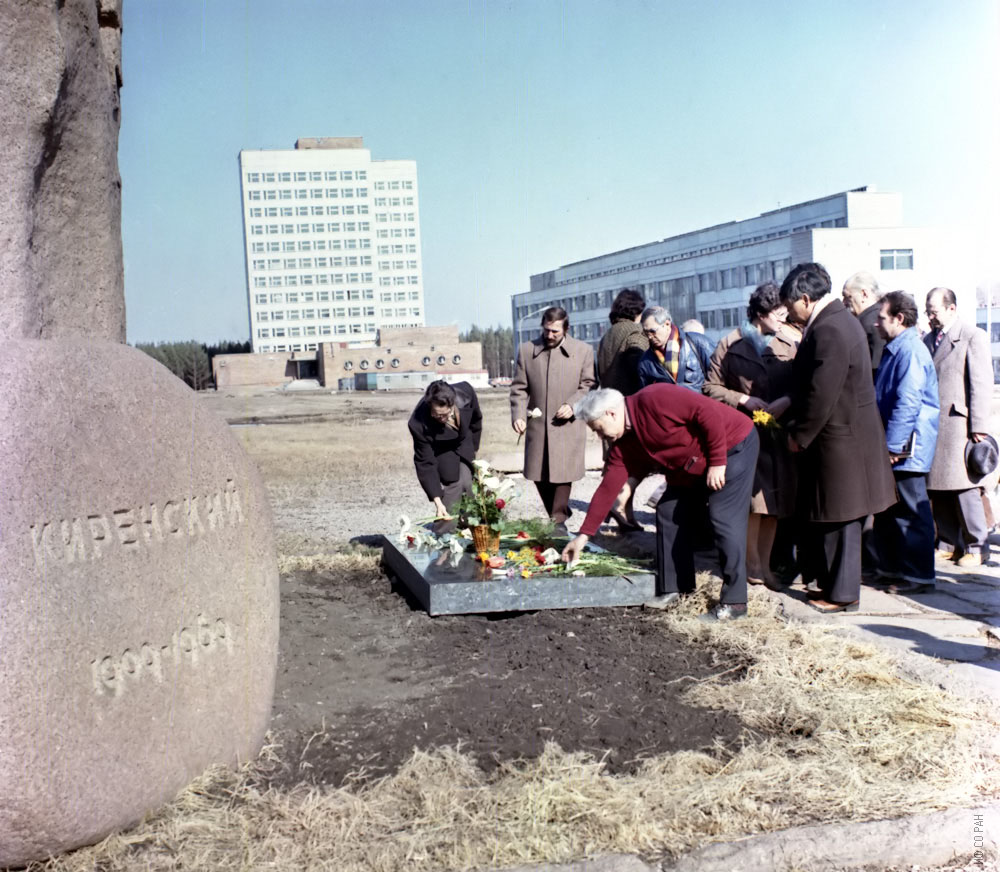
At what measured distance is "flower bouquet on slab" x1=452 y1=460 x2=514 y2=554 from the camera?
6.30 m

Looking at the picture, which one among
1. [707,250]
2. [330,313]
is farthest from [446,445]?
[330,313]

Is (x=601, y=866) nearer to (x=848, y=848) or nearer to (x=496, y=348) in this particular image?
(x=848, y=848)

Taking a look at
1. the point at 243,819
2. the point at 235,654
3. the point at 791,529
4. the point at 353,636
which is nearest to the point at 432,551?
the point at 353,636

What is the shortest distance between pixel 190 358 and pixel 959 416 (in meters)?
89.1

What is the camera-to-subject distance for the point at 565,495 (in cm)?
798

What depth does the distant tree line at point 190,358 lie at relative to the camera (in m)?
84.5

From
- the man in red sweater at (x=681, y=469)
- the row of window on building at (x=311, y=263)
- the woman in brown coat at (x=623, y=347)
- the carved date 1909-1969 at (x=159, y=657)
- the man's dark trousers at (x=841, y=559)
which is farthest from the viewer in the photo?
the row of window on building at (x=311, y=263)

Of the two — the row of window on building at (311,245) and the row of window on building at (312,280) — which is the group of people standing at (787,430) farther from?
the row of window on building at (312,280)

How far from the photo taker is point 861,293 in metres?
7.05

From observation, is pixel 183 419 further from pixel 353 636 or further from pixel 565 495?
pixel 565 495

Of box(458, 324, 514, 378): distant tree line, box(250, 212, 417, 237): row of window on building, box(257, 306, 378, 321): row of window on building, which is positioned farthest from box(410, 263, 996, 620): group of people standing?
box(257, 306, 378, 321): row of window on building

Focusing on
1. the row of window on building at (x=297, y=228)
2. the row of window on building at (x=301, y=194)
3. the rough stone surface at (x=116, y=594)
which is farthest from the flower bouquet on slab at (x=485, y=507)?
the row of window on building at (x=297, y=228)

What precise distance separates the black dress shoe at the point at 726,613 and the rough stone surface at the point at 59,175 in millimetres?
3298

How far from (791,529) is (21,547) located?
540 cm
